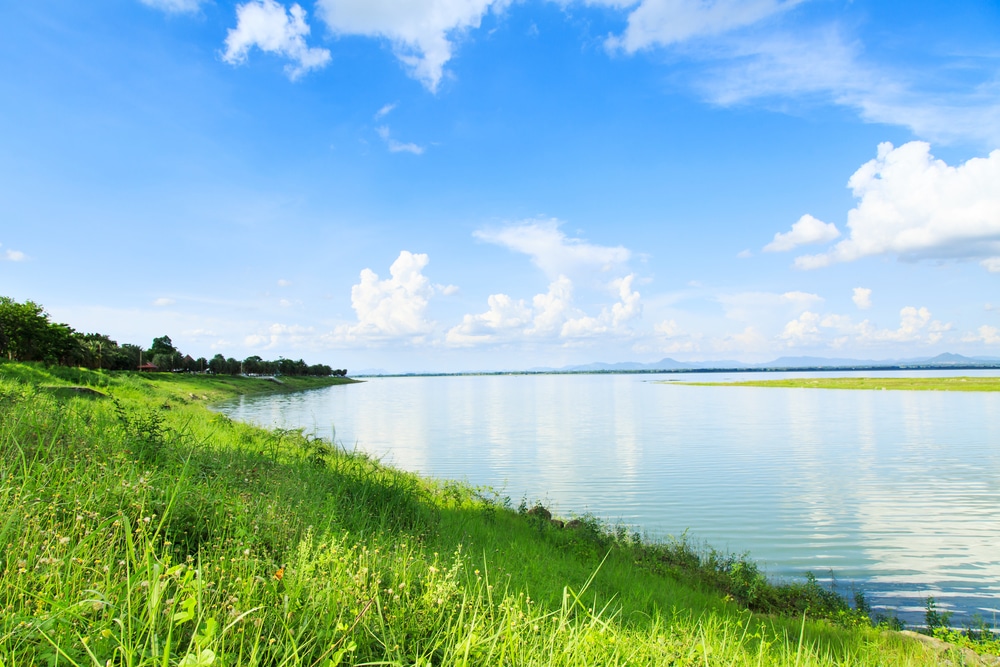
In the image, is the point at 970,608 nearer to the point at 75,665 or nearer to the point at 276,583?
the point at 276,583

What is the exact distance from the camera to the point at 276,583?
3.59 metres

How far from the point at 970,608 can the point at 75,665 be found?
603 inches

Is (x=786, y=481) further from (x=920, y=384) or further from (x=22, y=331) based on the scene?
(x=920, y=384)

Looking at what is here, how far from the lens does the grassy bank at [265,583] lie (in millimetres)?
→ 2852

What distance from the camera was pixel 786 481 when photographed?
22.1m

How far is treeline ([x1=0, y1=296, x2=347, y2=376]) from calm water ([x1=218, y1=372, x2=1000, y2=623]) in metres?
35.1

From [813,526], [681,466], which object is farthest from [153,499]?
[681,466]

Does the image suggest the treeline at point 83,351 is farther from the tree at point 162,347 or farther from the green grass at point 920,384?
the green grass at point 920,384

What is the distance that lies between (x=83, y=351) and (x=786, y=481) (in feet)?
317

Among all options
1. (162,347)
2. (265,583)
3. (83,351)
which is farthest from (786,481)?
(162,347)

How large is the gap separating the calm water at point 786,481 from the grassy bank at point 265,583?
5925mm

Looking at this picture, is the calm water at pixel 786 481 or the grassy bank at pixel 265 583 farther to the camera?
the calm water at pixel 786 481

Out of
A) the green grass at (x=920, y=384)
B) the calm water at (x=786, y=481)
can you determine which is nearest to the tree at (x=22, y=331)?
the calm water at (x=786, y=481)

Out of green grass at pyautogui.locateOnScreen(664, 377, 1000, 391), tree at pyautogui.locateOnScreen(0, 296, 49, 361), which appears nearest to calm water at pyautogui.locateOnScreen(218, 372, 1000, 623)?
tree at pyautogui.locateOnScreen(0, 296, 49, 361)
